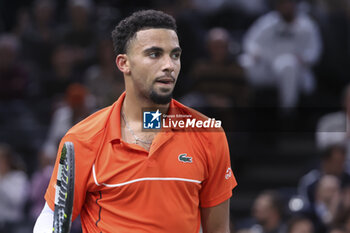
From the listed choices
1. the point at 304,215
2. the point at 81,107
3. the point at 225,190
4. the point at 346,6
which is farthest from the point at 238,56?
the point at 225,190

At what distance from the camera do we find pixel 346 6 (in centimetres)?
788

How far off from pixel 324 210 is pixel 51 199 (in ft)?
12.2

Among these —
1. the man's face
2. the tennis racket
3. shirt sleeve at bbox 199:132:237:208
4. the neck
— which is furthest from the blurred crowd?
the tennis racket

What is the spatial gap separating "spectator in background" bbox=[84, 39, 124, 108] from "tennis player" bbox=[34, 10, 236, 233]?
4.14 meters

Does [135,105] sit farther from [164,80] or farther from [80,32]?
[80,32]

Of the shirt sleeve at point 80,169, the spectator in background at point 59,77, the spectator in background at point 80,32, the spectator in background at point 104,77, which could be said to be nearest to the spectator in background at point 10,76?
the spectator in background at point 59,77

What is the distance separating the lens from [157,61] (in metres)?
3.21

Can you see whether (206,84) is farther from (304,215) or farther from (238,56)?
(304,215)

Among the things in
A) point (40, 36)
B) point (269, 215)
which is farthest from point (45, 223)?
point (40, 36)

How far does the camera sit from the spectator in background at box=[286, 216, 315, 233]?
593 centimetres

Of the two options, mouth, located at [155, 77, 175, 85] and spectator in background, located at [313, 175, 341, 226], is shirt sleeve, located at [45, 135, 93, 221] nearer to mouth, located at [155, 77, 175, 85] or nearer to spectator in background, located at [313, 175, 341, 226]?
mouth, located at [155, 77, 175, 85]

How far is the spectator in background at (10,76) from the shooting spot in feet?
27.5

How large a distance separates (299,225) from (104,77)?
10.2 ft

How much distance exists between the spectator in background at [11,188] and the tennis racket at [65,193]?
4.11 m
